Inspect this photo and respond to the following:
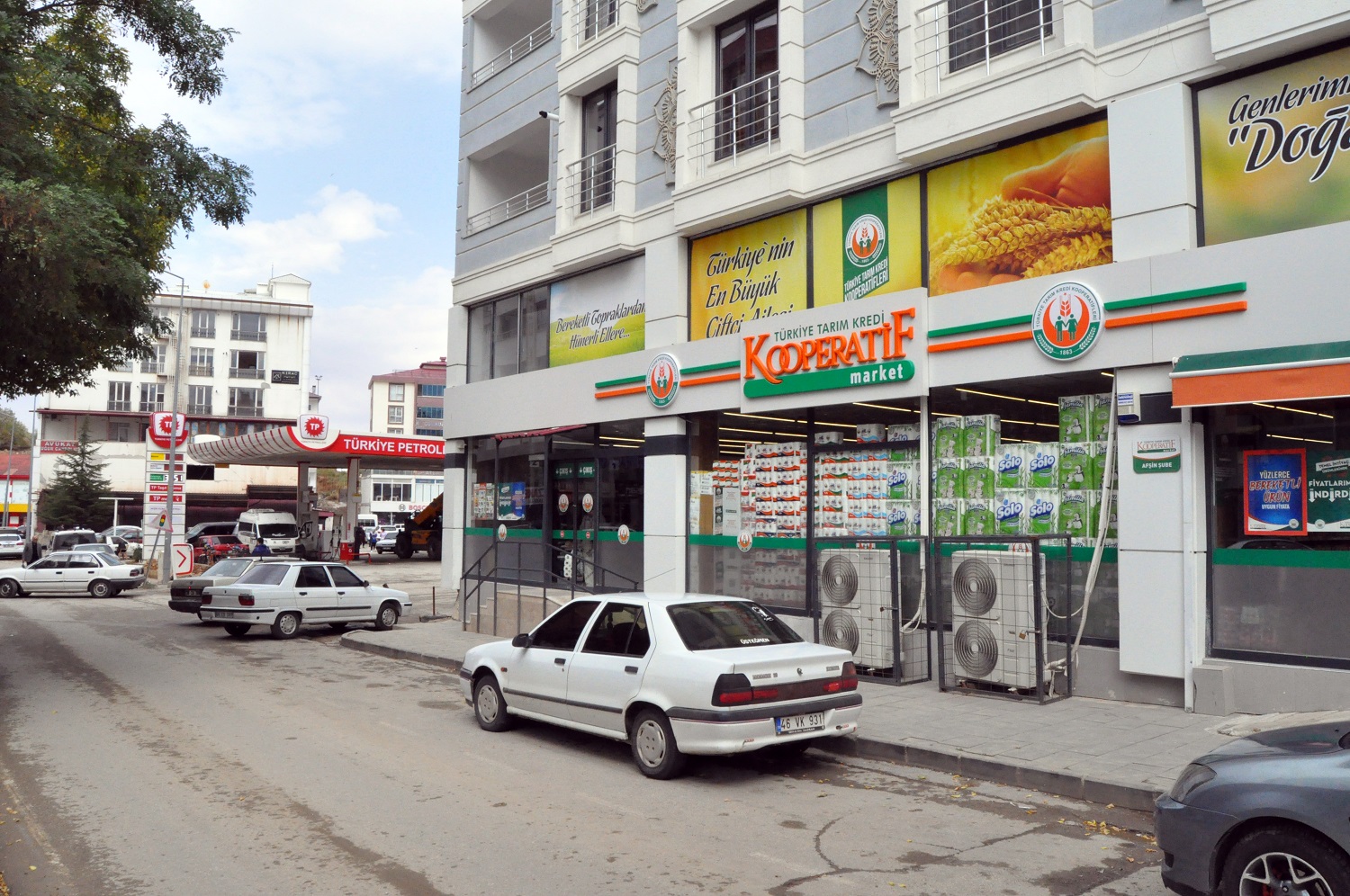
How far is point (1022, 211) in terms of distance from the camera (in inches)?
449

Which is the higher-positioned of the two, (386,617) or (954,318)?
(954,318)

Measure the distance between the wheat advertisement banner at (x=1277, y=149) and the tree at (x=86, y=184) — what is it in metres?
11.8

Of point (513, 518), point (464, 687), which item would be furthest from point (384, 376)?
point (464, 687)

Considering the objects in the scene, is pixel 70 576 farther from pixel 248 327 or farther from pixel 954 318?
→ pixel 248 327

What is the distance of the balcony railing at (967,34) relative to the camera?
11492 mm

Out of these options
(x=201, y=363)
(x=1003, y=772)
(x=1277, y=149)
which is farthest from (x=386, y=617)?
(x=201, y=363)

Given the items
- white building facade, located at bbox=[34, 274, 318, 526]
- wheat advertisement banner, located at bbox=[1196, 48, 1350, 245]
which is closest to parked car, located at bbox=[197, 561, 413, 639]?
wheat advertisement banner, located at bbox=[1196, 48, 1350, 245]

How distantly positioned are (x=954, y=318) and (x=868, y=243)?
2.00m

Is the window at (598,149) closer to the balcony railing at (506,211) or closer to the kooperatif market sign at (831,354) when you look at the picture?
the balcony railing at (506,211)

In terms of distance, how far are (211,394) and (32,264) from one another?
70.1 metres

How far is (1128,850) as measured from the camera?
6.05m

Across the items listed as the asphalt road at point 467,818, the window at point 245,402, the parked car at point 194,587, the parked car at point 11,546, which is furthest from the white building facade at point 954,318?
the window at point 245,402

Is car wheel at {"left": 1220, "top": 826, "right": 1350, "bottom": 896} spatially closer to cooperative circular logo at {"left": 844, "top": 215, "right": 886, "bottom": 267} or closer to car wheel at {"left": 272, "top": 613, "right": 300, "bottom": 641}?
cooperative circular logo at {"left": 844, "top": 215, "right": 886, "bottom": 267}

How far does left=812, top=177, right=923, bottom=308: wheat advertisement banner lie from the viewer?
1254 centimetres
